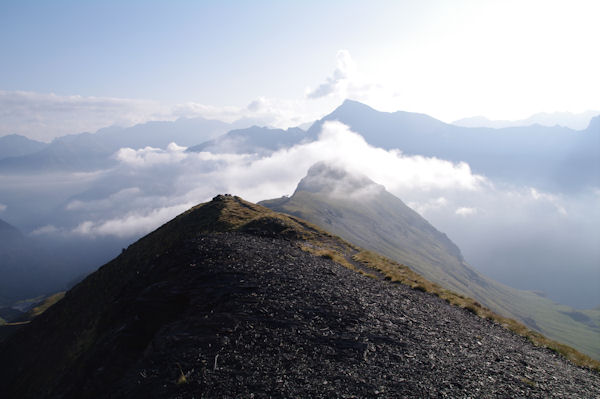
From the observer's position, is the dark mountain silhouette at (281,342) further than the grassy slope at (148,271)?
No

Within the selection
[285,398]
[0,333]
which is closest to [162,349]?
[285,398]

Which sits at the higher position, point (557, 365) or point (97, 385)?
point (557, 365)

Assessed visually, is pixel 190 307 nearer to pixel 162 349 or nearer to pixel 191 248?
pixel 162 349

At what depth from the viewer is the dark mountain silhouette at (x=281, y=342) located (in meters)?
13.4

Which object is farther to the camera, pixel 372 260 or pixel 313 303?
pixel 372 260

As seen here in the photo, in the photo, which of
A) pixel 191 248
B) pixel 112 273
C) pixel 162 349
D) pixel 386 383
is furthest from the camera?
pixel 112 273

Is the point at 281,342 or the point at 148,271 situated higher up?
the point at 281,342

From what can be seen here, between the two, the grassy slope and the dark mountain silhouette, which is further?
the grassy slope

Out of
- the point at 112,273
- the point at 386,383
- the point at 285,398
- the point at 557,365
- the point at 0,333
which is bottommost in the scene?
the point at 0,333

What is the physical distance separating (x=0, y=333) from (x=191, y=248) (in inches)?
4016

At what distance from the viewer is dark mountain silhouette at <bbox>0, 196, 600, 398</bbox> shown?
13375mm

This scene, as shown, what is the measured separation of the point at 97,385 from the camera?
1748 centimetres

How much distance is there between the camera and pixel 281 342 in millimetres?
15688

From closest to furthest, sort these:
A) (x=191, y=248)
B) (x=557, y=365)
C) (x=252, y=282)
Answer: (x=557, y=365) < (x=252, y=282) < (x=191, y=248)
